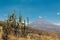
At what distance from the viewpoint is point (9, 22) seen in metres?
28.5

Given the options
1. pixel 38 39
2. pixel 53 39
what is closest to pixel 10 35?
pixel 38 39

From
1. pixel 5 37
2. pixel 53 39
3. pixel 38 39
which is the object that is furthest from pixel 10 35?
pixel 53 39

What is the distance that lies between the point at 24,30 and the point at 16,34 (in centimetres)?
132

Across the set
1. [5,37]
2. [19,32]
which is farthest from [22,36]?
[5,37]

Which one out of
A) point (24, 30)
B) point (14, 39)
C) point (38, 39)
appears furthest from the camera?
point (38, 39)

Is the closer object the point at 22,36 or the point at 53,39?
the point at 22,36

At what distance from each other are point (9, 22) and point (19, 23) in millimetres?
1362

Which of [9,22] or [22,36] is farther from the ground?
[9,22]

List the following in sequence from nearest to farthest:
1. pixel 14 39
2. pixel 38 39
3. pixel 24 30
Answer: pixel 14 39 → pixel 24 30 → pixel 38 39

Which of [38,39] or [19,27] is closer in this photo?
[19,27]

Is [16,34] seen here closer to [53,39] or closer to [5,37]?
[5,37]

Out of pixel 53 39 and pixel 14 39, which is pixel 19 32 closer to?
pixel 14 39

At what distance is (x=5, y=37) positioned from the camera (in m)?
28.2

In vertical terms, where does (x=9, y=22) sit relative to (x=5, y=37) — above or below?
above
